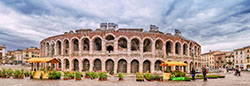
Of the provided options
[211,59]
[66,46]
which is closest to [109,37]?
[66,46]

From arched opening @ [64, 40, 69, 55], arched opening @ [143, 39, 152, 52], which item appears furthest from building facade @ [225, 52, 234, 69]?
arched opening @ [64, 40, 69, 55]

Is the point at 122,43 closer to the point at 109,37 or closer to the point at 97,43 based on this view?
the point at 109,37

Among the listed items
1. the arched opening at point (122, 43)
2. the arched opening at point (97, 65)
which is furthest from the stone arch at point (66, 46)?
the arched opening at point (122, 43)

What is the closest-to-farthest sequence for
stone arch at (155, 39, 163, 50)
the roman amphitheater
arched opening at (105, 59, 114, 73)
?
the roman amphitheater < arched opening at (105, 59, 114, 73) < stone arch at (155, 39, 163, 50)

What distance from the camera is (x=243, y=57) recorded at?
236ft

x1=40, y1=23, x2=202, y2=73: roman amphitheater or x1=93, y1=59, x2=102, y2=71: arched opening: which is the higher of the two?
x1=40, y1=23, x2=202, y2=73: roman amphitheater

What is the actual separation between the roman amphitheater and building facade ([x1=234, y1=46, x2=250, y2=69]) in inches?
1702

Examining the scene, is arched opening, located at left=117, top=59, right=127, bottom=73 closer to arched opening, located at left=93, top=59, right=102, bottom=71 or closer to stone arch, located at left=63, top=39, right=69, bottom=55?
arched opening, located at left=93, top=59, right=102, bottom=71

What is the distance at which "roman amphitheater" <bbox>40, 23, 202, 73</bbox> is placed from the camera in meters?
35.1

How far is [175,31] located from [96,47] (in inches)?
784

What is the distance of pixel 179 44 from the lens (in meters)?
40.8

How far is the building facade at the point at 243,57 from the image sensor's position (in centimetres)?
6894

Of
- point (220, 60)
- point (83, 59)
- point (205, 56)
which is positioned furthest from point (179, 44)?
point (205, 56)

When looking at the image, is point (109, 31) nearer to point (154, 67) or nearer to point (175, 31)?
point (154, 67)
